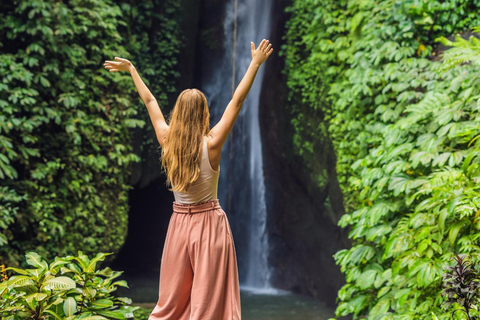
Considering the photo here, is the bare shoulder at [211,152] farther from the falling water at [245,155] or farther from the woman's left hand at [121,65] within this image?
the falling water at [245,155]

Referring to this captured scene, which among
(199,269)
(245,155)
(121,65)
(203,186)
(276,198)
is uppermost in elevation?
(121,65)

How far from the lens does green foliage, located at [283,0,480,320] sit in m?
4.41

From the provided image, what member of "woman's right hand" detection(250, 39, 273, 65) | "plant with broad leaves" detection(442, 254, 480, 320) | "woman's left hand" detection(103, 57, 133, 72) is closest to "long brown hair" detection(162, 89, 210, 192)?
"woman's right hand" detection(250, 39, 273, 65)

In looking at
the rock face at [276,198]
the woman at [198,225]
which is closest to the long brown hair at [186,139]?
the woman at [198,225]

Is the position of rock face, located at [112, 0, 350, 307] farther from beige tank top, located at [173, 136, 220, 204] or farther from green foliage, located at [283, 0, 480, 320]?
beige tank top, located at [173, 136, 220, 204]

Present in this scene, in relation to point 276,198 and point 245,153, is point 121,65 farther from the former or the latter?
point 245,153

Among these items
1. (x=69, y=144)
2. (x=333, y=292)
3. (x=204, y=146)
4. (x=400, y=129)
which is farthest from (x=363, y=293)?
(x=69, y=144)

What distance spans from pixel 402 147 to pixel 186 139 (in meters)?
2.80

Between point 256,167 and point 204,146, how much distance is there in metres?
7.84

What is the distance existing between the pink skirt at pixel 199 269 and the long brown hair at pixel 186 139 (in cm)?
20

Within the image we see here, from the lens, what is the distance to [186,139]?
10.3 ft

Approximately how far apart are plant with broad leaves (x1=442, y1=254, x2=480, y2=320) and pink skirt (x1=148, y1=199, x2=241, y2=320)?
58.5 inches

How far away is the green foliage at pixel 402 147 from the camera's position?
174 inches

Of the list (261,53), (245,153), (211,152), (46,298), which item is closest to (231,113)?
(211,152)
